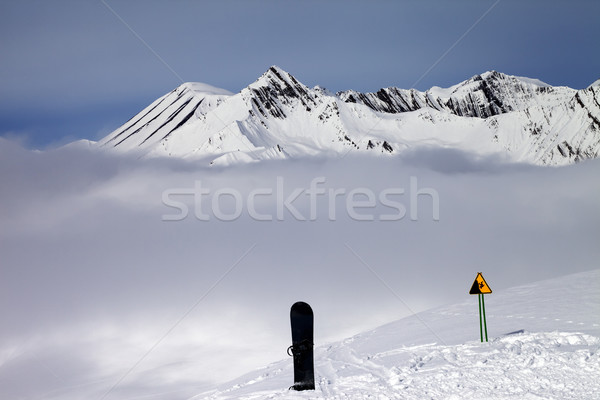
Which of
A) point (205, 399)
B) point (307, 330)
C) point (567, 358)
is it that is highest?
point (307, 330)

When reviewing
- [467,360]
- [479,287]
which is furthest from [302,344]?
[479,287]

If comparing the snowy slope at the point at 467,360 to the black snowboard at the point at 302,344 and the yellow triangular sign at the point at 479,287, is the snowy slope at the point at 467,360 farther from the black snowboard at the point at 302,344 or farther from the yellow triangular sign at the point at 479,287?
the yellow triangular sign at the point at 479,287

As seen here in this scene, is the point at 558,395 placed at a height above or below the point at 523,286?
below

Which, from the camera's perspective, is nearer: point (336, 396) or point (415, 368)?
point (336, 396)

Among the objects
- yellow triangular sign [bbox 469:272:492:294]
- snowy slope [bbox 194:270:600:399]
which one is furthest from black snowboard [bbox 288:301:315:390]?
yellow triangular sign [bbox 469:272:492:294]

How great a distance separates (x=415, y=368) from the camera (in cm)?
1166

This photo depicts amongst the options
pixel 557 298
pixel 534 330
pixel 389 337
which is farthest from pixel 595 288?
pixel 389 337

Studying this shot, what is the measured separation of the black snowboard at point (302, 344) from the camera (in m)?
10.3

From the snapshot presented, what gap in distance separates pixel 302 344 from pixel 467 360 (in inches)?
156

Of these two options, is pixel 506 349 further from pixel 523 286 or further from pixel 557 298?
pixel 523 286

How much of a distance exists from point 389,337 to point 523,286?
339 inches

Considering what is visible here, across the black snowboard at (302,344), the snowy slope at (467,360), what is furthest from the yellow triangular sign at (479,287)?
the black snowboard at (302,344)

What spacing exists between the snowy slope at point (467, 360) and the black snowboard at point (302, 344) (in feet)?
1.06

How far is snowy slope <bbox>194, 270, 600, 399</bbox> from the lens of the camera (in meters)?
9.92
